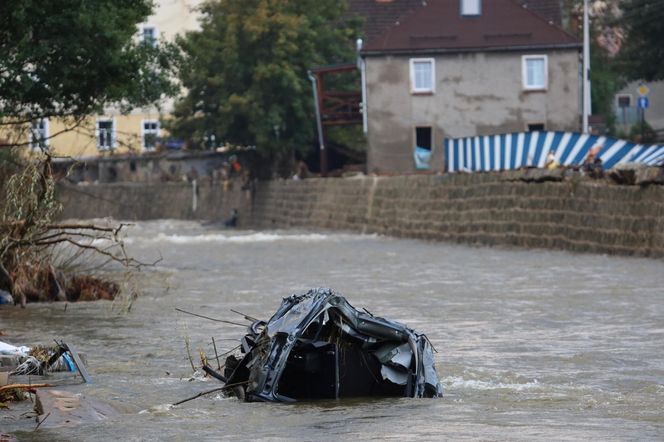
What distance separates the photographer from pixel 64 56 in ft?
79.2

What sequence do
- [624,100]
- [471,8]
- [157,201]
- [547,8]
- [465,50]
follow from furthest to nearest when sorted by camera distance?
1. [624,100]
2. [157,201]
3. [547,8]
4. [471,8]
5. [465,50]

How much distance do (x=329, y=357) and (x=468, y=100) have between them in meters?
50.4

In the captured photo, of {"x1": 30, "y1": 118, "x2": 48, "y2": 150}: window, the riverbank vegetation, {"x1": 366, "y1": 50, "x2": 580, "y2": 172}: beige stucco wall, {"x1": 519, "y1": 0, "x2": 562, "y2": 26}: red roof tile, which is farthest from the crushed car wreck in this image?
{"x1": 519, "y1": 0, "x2": 562, "y2": 26}: red roof tile

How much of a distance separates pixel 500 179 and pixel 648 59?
15.7m

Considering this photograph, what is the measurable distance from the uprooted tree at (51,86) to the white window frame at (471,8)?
1472 inches

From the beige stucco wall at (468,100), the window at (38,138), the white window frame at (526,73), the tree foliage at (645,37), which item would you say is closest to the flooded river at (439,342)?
the window at (38,138)

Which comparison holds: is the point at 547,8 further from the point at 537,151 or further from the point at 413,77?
the point at 537,151

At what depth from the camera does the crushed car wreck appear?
1243 cm

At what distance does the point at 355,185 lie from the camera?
174 feet

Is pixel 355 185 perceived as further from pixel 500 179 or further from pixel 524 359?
pixel 524 359

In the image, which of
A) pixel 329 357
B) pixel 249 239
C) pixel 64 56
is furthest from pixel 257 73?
pixel 329 357

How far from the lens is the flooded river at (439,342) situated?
464 inches

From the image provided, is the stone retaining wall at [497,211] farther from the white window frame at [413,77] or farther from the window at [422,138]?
the white window frame at [413,77]

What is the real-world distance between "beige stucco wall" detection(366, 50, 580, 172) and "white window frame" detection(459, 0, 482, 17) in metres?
1.74
